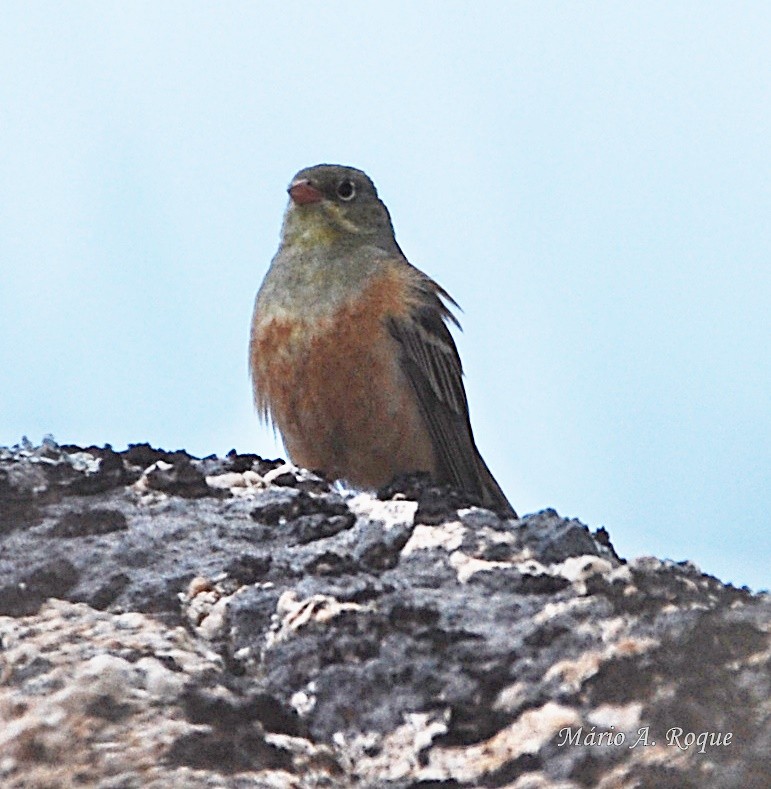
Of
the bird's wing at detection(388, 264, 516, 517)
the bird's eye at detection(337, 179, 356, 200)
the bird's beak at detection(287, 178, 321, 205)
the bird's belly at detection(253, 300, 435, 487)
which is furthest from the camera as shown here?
the bird's eye at detection(337, 179, 356, 200)

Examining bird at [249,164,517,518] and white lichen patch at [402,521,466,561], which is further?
bird at [249,164,517,518]

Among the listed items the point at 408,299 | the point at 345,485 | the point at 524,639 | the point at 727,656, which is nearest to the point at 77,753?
the point at 524,639

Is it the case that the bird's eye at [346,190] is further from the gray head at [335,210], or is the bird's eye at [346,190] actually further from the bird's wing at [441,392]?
the bird's wing at [441,392]

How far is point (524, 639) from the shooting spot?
3.17m

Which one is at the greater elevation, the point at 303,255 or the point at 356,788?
the point at 303,255

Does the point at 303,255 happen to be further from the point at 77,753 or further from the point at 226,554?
the point at 77,753

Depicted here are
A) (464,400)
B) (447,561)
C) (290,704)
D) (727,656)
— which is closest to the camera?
(727,656)

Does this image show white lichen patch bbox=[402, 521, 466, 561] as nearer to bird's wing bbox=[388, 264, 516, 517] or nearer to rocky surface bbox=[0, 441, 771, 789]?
rocky surface bbox=[0, 441, 771, 789]

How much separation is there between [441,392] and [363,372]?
54cm

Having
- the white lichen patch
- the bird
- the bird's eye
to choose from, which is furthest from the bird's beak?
the white lichen patch

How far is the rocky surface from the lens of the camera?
276 cm

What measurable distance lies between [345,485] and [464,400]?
85cm

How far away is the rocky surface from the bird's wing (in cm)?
281

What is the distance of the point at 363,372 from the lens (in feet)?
22.1
